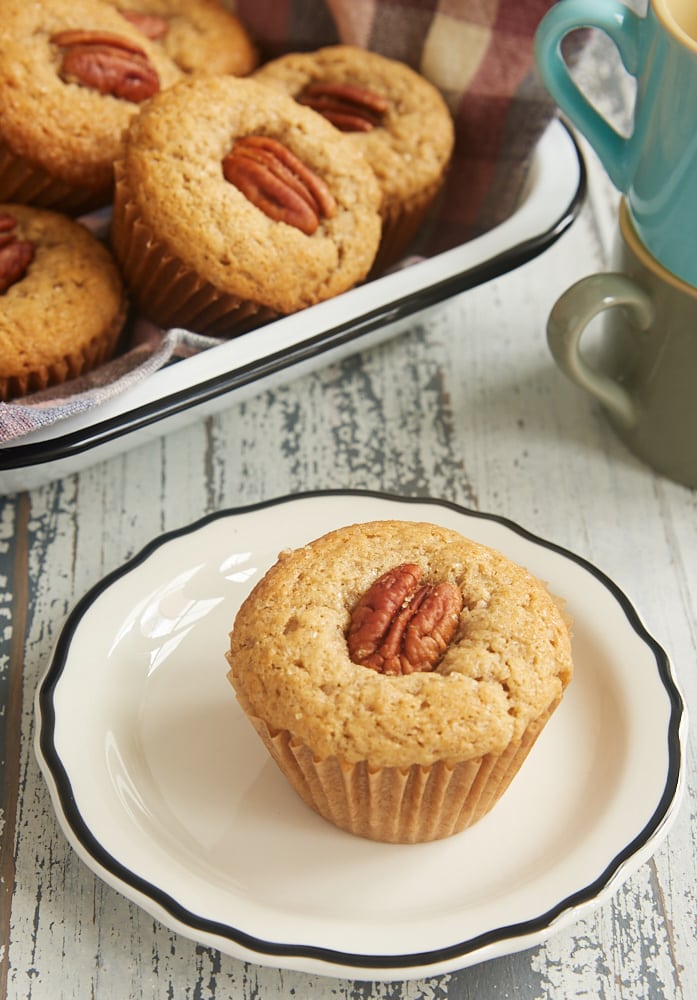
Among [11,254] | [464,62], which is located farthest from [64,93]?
[464,62]

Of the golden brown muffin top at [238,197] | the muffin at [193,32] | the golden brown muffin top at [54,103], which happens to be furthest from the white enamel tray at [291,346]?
the muffin at [193,32]

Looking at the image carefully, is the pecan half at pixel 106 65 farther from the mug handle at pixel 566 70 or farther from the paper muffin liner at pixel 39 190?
the mug handle at pixel 566 70

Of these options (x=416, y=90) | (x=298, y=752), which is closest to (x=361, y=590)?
(x=298, y=752)

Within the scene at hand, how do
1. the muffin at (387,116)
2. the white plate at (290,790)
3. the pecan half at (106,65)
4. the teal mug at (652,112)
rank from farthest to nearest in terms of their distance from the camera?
the muffin at (387,116) < the pecan half at (106,65) < the teal mug at (652,112) < the white plate at (290,790)

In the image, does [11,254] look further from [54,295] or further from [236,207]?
[236,207]

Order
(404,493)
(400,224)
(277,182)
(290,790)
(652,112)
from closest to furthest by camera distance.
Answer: (290,790), (652,112), (277,182), (404,493), (400,224)

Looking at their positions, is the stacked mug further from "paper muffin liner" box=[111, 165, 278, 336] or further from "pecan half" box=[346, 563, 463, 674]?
"pecan half" box=[346, 563, 463, 674]

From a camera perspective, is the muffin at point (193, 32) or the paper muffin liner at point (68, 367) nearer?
the paper muffin liner at point (68, 367)

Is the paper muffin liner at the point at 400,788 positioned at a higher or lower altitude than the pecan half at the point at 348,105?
lower

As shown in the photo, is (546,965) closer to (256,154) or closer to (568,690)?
(568,690)
